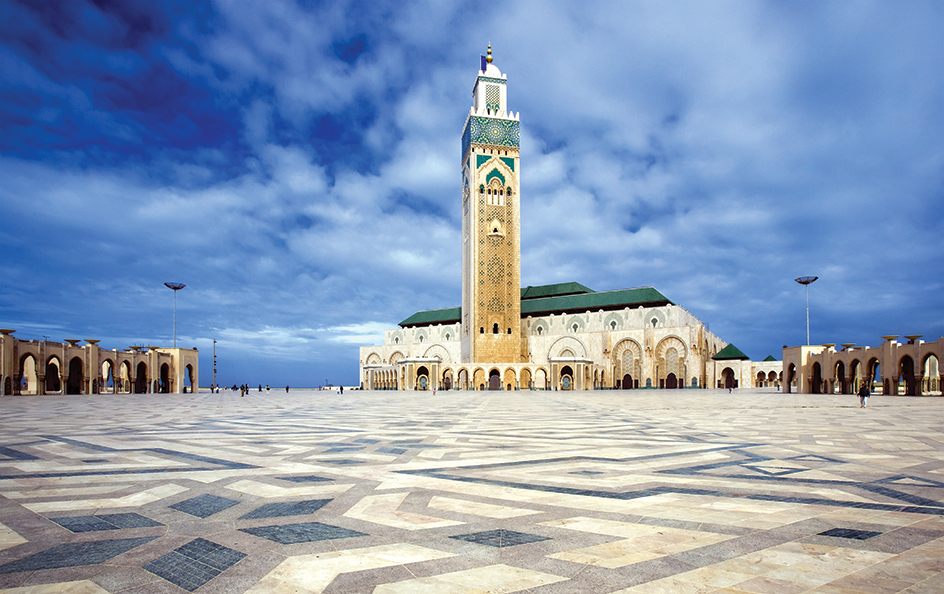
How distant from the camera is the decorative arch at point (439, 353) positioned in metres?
57.7

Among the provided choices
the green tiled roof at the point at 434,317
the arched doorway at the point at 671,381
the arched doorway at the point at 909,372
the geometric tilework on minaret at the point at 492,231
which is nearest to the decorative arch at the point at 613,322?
the arched doorway at the point at 671,381

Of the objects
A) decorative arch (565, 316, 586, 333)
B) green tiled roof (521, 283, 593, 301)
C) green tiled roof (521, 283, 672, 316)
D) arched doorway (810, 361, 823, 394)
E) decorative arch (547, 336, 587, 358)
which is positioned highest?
green tiled roof (521, 283, 593, 301)

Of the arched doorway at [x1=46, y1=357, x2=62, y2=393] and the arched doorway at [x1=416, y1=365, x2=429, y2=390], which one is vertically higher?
the arched doorway at [x1=46, y1=357, x2=62, y2=393]

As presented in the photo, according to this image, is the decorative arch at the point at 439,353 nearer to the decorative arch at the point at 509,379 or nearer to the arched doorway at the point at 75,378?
the decorative arch at the point at 509,379

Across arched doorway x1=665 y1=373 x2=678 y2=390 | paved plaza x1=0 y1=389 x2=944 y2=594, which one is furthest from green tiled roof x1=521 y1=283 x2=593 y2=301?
paved plaza x1=0 y1=389 x2=944 y2=594

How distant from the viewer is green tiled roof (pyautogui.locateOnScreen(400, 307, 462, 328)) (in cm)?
6101

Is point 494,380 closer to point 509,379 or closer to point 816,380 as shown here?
point 509,379

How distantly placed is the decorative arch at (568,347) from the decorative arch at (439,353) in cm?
1126

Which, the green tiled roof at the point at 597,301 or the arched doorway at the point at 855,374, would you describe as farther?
the green tiled roof at the point at 597,301

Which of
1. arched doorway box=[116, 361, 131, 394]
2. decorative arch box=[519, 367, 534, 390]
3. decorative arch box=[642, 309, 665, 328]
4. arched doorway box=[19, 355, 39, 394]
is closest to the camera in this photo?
arched doorway box=[19, 355, 39, 394]

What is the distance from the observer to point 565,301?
182ft

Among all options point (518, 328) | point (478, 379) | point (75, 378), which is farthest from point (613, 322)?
point (75, 378)

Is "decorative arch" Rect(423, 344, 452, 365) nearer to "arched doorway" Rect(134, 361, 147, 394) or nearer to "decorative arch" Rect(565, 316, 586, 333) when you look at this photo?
"decorative arch" Rect(565, 316, 586, 333)

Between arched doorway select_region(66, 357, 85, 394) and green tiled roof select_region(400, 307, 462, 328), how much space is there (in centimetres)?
3401
